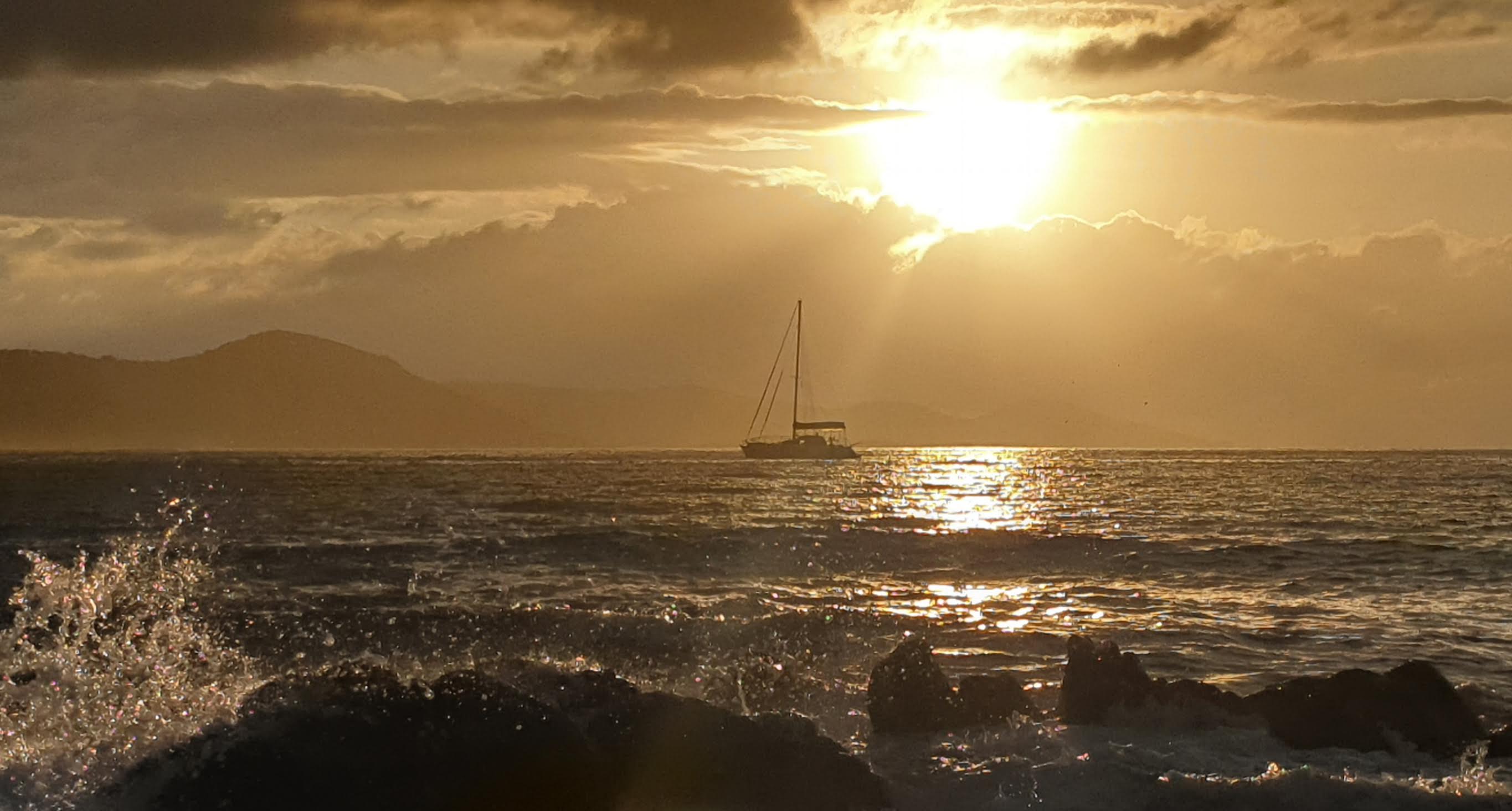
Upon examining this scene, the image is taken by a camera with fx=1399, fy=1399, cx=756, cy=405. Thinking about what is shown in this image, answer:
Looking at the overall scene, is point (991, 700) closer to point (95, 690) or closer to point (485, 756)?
point (485, 756)

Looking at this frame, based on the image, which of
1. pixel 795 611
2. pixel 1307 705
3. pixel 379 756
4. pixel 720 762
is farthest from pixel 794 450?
pixel 379 756

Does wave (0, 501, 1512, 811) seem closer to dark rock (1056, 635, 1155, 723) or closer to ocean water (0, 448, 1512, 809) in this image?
ocean water (0, 448, 1512, 809)

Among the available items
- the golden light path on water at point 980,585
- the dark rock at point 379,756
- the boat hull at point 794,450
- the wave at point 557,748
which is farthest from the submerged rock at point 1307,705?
the boat hull at point 794,450

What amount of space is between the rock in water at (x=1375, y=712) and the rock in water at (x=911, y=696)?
344 centimetres

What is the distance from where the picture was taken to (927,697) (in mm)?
15727

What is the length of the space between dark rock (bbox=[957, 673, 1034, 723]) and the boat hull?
156242 mm

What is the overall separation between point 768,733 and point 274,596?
16607 mm

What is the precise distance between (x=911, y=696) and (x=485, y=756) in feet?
16.5

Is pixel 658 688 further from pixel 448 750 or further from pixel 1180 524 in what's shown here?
pixel 1180 524

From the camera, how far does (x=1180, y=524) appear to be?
173 ft

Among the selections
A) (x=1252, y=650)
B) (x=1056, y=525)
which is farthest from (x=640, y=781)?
(x=1056, y=525)

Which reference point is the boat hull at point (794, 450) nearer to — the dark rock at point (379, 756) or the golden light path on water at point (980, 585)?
the golden light path on water at point (980, 585)

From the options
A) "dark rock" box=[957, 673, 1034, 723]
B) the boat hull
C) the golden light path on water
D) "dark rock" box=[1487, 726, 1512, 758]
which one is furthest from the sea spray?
the boat hull

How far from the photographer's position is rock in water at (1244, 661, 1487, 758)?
49.1 ft
